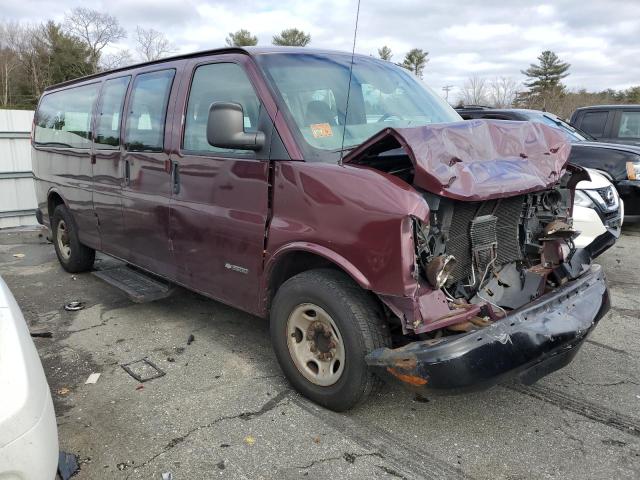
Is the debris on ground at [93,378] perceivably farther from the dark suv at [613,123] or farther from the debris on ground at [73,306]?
the dark suv at [613,123]

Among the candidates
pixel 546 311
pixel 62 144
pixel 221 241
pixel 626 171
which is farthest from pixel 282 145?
pixel 626 171

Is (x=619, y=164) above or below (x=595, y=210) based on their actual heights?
above

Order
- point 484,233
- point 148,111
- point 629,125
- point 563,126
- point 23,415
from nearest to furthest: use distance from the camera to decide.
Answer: point 23,415 < point 484,233 < point 148,111 < point 563,126 < point 629,125

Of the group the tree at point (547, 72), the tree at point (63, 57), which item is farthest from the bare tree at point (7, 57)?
the tree at point (547, 72)

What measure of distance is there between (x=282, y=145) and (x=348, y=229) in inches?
28.3

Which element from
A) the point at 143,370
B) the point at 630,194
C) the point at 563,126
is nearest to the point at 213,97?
the point at 143,370

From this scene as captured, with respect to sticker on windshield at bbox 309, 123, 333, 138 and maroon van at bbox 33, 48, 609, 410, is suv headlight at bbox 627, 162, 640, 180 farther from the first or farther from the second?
sticker on windshield at bbox 309, 123, 333, 138

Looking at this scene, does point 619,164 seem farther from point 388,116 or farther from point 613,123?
point 388,116

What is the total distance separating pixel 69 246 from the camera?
19.9 feet

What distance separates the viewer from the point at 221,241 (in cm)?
353

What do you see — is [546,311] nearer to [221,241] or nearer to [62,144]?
[221,241]

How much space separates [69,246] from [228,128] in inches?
156

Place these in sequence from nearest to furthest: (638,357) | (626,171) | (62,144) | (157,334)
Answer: (638,357), (157,334), (62,144), (626,171)

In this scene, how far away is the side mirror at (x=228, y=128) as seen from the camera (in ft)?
9.82
